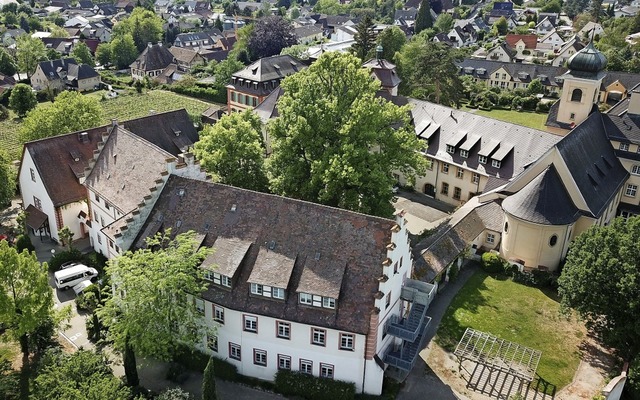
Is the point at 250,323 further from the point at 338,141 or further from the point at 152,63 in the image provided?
the point at 152,63

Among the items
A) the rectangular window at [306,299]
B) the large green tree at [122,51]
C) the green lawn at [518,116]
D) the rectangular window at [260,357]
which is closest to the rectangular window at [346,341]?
the rectangular window at [306,299]

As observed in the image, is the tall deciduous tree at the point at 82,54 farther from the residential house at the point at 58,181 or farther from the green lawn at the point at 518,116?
the residential house at the point at 58,181

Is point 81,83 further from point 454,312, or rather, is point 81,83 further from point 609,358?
point 609,358

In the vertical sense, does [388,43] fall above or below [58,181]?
above

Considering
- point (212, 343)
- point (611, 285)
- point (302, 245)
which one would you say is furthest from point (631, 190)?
point (212, 343)

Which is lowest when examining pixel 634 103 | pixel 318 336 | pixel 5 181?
pixel 5 181

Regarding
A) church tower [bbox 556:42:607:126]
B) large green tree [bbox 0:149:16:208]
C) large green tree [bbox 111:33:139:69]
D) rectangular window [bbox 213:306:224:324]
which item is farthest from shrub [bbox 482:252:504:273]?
large green tree [bbox 111:33:139:69]
